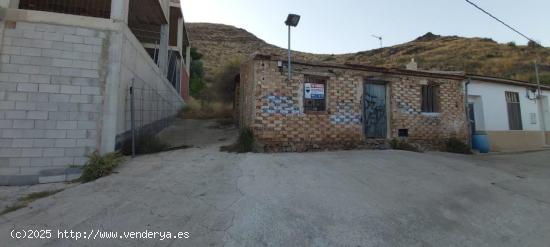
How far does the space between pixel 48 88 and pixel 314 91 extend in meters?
6.26

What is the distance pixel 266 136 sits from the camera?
7461 mm

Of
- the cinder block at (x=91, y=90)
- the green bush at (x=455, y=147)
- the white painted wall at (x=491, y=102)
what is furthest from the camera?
the white painted wall at (x=491, y=102)

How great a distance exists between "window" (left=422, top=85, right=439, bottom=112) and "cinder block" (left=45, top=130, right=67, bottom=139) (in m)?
10.3

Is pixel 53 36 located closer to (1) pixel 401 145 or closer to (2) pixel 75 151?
(2) pixel 75 151

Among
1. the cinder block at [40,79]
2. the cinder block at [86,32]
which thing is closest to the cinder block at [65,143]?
the cinder block at [40,79]

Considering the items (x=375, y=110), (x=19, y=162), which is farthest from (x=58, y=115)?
(x=375, y=110)

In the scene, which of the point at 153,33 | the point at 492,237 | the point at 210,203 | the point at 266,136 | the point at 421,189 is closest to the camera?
the point at 492,237

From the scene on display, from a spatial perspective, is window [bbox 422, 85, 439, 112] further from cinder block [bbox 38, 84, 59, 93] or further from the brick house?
cinder block [bbox 38, 84, 59, 93]

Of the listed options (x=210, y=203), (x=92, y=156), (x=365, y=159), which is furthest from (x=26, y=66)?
(x=365, y=159)

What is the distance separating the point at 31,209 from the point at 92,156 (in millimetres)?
1681

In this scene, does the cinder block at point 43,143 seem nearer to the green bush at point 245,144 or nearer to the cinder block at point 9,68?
the cinder block at point 9,68

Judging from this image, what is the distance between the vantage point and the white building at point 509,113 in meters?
11.2

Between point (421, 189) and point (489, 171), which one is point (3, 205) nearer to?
point (421, 189)

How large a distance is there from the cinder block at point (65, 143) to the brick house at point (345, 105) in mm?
3990
